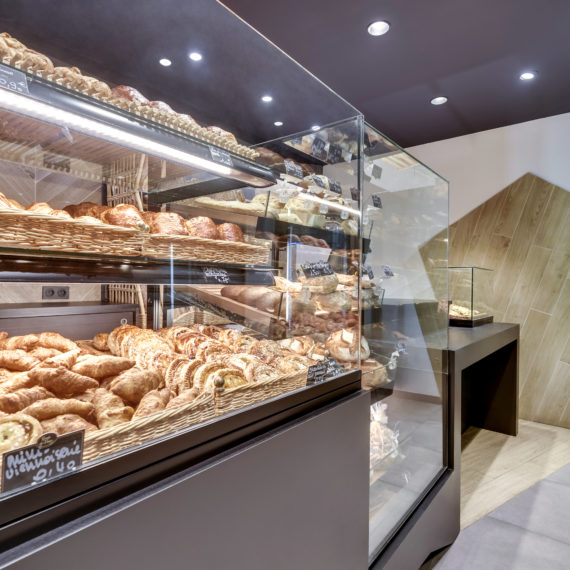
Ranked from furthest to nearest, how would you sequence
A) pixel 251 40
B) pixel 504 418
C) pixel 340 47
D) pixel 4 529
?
1. pixel 504 418
2. pixel 340 47
3. pixel 251 40
4. pixel 4 529

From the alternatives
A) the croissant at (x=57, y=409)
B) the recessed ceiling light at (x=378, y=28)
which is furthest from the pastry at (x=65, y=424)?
the recessed ceiling light at (x=378, y=28)

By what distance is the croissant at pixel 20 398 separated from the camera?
2.30ft

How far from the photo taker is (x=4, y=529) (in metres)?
0.55

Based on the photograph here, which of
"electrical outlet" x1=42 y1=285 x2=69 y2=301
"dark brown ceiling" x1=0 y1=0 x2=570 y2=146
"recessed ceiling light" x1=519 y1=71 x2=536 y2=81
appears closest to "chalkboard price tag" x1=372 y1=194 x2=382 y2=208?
"dark brown ceiling" x1=0 y1=0 x2=570 y2=146

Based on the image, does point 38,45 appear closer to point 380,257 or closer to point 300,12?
point 380,257

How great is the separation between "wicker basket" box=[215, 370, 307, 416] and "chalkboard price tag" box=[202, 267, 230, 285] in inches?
14.8

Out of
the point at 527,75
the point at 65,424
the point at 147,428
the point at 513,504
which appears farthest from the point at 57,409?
the point at 527,75

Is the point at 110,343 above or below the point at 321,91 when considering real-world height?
below

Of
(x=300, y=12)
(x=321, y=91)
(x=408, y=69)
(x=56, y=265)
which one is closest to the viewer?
(x=56, y=265)

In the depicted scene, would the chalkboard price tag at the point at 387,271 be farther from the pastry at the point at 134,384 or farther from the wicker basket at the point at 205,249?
the pastry at the point at 134,384

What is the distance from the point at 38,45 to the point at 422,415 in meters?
2.10

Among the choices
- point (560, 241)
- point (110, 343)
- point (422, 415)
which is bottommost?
point (422, 415)

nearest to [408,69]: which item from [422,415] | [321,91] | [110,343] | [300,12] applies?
[300,12]

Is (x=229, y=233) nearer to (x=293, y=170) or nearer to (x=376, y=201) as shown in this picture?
(x=293, y=170)
